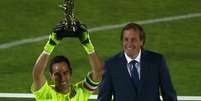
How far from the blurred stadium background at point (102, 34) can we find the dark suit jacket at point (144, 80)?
5939 millimetres

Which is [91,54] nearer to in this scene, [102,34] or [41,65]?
[41,65]

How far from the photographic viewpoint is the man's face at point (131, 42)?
16.9 feet

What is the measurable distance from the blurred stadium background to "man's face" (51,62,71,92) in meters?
5.16

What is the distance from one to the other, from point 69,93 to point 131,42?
1206 mm

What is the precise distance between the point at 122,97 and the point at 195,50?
28.6ft

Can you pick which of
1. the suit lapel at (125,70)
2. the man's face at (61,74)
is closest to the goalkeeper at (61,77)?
the man's face at (61,74)

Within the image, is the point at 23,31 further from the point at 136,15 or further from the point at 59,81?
the point at 59,81

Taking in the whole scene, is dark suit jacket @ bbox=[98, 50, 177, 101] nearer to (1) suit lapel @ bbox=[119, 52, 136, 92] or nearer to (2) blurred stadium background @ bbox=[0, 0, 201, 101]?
(1) suit lapel @ bbox=[119, 52, 136, 92]

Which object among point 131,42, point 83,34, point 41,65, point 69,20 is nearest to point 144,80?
point 131,42

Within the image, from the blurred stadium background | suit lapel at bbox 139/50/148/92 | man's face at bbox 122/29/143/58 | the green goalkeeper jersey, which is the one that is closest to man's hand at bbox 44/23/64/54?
the green goalkeeper jersey

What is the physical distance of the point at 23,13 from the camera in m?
16.5

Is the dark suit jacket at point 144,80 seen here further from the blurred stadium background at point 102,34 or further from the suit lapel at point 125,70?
the blurred stadium background at point 102,34

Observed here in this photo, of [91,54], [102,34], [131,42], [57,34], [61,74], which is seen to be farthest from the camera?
[102,34]

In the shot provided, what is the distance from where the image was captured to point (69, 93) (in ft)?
20.1
